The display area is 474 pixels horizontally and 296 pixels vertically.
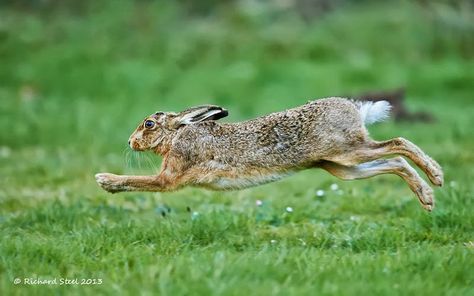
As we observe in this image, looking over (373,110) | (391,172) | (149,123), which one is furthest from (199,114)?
(391,172)

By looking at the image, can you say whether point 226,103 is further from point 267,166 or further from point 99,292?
point 99,292

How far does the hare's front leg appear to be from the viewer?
21.4 feet

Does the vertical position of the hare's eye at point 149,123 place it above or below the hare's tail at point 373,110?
above

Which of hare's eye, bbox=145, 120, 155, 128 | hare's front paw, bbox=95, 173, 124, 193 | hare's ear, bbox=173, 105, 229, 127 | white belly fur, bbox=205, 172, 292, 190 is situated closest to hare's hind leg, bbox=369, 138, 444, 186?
white belly fur, bbox=205, 172, 292, 190

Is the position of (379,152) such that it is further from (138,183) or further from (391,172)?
(138,183)

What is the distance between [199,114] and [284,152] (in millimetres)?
824

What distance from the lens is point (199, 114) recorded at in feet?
22.2

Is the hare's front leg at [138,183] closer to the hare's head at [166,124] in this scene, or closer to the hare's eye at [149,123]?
the hare's head at [166,124]

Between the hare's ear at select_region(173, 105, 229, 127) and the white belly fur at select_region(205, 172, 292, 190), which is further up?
the hare's ear at select_region(173, 105, 229, 127)

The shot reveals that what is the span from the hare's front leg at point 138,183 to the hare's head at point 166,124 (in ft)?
1.21

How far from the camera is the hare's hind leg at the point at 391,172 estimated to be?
6.43 metres

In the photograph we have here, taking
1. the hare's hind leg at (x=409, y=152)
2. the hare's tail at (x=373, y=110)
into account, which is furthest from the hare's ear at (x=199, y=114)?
the hare's hind leg at (x=409, y=152)

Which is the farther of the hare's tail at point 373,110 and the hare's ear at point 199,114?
the hare's ear at point 199,114

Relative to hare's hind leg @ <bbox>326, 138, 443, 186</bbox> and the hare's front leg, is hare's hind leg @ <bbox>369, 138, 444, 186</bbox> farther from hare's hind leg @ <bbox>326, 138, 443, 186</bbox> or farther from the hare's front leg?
the hare's front leg
